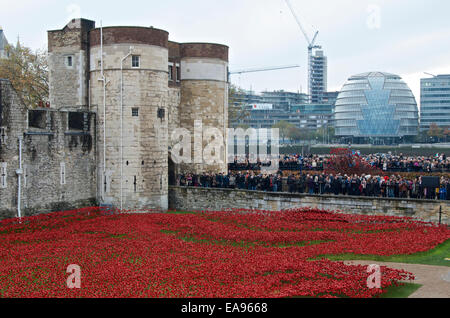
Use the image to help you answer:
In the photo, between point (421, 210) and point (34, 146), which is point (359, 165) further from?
point (34, 146)

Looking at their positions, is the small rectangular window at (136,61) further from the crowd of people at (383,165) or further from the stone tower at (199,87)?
the crowd of people at (383,165)

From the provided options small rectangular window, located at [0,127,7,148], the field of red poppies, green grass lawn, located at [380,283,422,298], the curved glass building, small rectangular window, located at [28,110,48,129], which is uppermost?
the curved glass building

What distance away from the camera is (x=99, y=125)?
36.2 metres

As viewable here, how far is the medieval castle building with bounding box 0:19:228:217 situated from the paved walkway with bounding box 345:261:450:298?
735 inches

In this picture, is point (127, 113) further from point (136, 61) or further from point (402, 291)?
point (402, 291)

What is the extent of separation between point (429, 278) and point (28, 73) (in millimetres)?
48349

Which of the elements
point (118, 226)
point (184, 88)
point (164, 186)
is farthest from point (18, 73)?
point (118, 226)

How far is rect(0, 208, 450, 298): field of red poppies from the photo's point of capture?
55.9ft

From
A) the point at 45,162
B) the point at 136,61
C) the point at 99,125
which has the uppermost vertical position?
the point at 136,61

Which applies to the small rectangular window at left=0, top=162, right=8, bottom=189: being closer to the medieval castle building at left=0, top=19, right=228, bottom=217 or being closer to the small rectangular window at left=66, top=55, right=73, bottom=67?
the medieval castle building at left=0, top=19, right=228, bottom=217

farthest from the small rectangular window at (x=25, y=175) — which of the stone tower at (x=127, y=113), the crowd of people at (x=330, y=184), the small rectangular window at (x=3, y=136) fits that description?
the crowd of people at (x=330, y=184)

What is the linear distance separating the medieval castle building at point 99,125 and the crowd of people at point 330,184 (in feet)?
13.1
